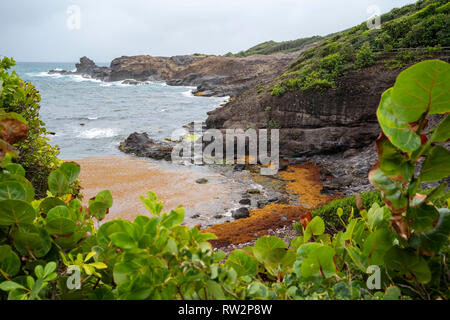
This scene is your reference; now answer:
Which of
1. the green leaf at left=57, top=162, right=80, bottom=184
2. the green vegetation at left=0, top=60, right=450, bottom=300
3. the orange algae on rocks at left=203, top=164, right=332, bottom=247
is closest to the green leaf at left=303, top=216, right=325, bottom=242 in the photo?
the green vegetation at left=0, top=60, right=450, bottom=300

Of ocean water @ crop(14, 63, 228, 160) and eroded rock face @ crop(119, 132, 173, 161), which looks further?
ocean water @ crop(14, 63, 228, 160)

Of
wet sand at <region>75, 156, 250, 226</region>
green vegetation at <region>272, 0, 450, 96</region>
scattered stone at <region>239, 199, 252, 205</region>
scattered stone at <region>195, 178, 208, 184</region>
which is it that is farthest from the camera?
green vegetation at <region>272, 0, 450, 96</region>

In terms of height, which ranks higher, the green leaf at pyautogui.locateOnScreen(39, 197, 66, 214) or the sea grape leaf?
the sea grape leaf

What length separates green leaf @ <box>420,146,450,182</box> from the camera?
2.18 ft

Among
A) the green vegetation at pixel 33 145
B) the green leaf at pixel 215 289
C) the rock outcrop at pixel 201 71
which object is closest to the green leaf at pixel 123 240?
the green leaf at pixel 215 289

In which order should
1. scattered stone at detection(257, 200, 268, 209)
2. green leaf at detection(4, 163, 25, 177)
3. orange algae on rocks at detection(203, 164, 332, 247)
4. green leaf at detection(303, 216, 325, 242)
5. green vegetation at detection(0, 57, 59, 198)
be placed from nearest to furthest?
green leaf at detection(4, 163, 25, 177) → green leaf at detection(303, 216, 325, 242) → green vegetation at detection(0, 57, 59, 198) → orange algae on rocks at detection(203, 164, 332, 247) → scattered stone at detection(257, 200, 268, 209)

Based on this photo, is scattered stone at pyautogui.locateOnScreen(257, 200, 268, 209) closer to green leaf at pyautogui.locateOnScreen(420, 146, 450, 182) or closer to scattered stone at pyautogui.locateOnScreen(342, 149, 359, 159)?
scattered stone at pyautogui.locateOnScreen(342, 149, 359, 159)

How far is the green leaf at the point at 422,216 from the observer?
0.71m

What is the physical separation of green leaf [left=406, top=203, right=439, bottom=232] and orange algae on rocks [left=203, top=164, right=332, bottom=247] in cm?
709

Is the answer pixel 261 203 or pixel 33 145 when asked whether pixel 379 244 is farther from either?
pixel 261 203

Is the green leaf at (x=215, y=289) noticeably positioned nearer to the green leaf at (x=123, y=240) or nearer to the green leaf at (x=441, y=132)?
the green leaf at (x=123, y=240)

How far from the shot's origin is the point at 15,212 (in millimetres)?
727

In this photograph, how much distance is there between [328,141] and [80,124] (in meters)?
25.6
